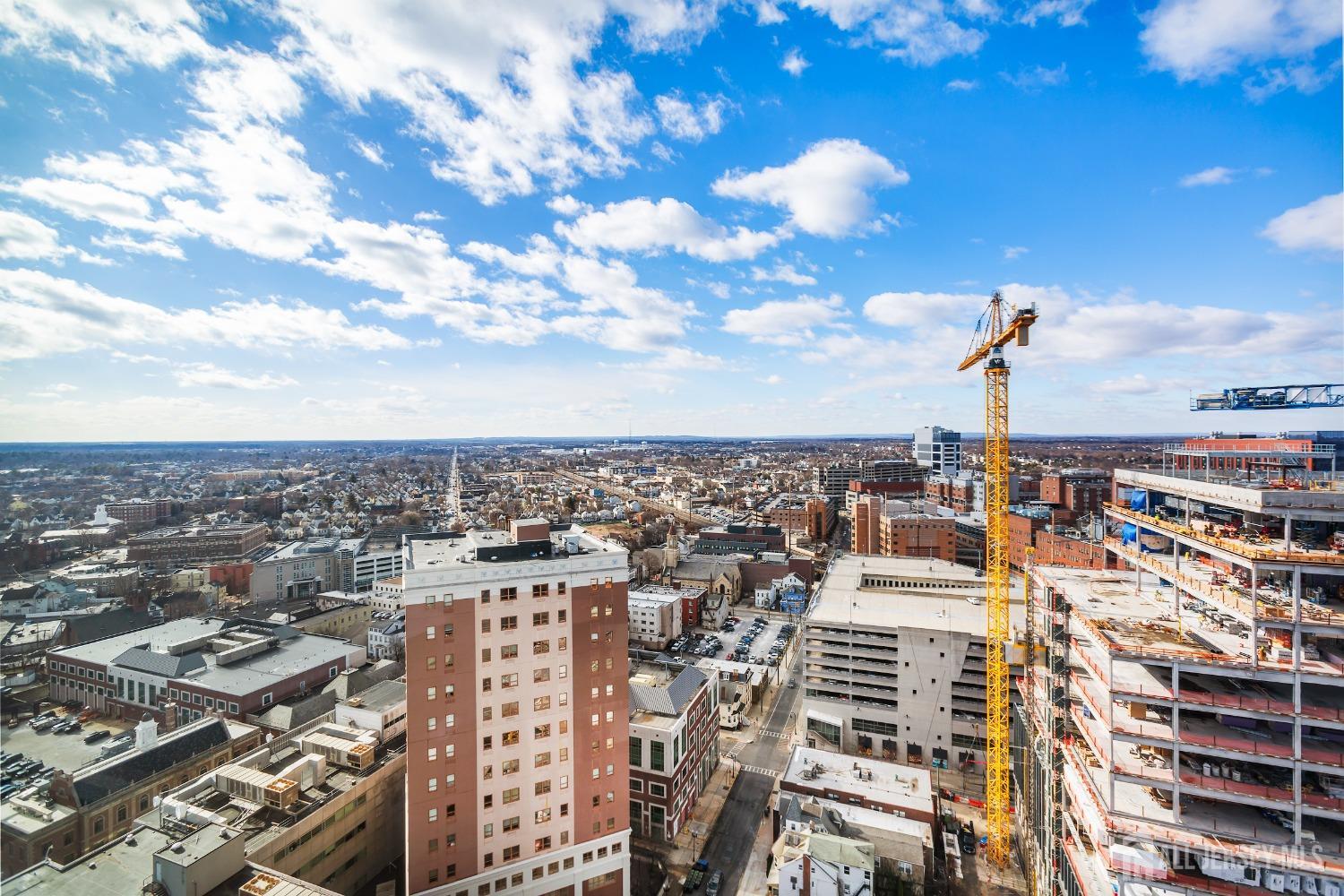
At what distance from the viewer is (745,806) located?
33.4m

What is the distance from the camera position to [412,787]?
2081cm

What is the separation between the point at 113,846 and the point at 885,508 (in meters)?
90.0

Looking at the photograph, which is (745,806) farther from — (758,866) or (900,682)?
(900,682)

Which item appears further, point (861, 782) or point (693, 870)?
point (861, 782)

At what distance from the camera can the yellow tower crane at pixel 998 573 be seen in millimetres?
29891

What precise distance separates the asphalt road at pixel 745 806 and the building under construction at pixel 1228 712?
16160mm

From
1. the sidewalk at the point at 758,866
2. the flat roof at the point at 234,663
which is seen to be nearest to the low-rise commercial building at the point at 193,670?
the flat roof at the point at 234,663

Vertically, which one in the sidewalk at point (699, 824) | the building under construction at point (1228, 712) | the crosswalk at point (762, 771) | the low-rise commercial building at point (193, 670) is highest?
the building under construction at point (1228, 712)

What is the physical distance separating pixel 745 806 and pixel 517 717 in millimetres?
19117

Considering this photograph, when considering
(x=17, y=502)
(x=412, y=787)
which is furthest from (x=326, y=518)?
(x=412, y=787)

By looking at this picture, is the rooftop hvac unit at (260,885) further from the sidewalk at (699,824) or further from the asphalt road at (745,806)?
the asphalt road at (745,806)

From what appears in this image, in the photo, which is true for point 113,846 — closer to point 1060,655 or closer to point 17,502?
point 17,502

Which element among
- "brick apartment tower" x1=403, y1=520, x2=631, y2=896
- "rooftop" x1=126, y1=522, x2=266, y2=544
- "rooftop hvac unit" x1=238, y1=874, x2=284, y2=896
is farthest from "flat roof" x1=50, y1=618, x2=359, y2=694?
"rooftop" x1=126, y1=522, x2=266, y2=544

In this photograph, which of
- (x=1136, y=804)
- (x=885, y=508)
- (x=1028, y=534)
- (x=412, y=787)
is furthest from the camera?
(x=885, y=508)
